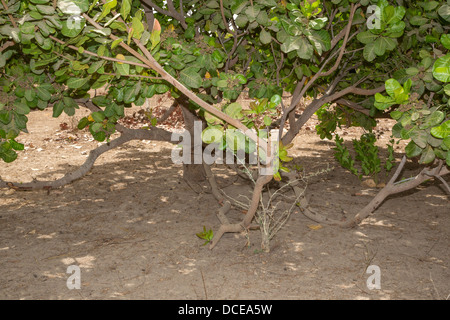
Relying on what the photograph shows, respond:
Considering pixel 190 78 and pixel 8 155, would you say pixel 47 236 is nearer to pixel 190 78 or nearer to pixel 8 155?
pixel 8 155

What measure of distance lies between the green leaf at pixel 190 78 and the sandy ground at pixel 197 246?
140cm

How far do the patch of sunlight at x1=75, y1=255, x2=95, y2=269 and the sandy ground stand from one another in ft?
0.05

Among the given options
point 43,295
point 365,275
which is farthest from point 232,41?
point 43,295

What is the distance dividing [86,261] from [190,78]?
1792mm

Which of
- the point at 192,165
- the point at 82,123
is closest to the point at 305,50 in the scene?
the point at 82,123

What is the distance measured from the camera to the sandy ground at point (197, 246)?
3.05 meters

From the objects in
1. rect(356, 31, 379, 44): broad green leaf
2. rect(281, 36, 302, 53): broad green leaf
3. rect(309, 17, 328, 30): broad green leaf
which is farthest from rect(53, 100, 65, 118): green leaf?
rect(356, 31, 379, 44): broad green leaf

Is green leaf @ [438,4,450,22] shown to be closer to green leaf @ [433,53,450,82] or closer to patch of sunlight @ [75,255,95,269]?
green leaf @ [433,53,450,82]

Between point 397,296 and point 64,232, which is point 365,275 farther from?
point 64,232

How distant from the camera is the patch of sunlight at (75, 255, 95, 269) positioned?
11.2 feet

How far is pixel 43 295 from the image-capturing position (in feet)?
9.89

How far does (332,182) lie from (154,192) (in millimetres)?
2192

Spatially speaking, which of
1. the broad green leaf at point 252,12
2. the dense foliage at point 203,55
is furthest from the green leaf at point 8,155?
the broad green leaf at point 252,12
